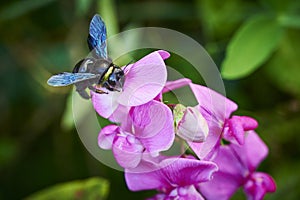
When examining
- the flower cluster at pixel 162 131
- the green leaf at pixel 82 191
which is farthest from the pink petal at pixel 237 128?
the green leaf at pixel 82 191

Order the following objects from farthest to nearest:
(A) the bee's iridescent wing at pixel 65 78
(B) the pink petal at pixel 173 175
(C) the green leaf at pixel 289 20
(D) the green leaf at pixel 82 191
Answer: (C) the green leaf at pixel 289 20, (D) the green leaf at pixel 82 191, (B) the pink petal at pixel 173 175, (A) the bee's iridescent wing at pixel 65 78

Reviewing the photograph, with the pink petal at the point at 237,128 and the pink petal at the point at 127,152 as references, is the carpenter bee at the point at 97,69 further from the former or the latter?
the pink petal at the point at 237,128

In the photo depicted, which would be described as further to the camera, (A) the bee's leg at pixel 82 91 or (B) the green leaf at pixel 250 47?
(B) the green leaf at pixel 250 47

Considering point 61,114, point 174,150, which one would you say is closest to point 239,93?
point 61,114

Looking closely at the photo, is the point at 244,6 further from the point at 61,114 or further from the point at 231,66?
the point at 61,114

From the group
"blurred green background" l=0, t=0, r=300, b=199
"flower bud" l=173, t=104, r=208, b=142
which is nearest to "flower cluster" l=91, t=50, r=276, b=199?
"flower bud" l=173, t=104, r=208, b=142

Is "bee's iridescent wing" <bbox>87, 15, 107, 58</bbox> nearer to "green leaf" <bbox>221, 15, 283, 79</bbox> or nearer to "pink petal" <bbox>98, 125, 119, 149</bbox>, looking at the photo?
"pink petal" <bbox>98, 125, 119, 149</bbox>

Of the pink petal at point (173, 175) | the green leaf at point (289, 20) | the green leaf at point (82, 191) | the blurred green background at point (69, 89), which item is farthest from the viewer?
Result: the blurred green background at point (69, 89)
